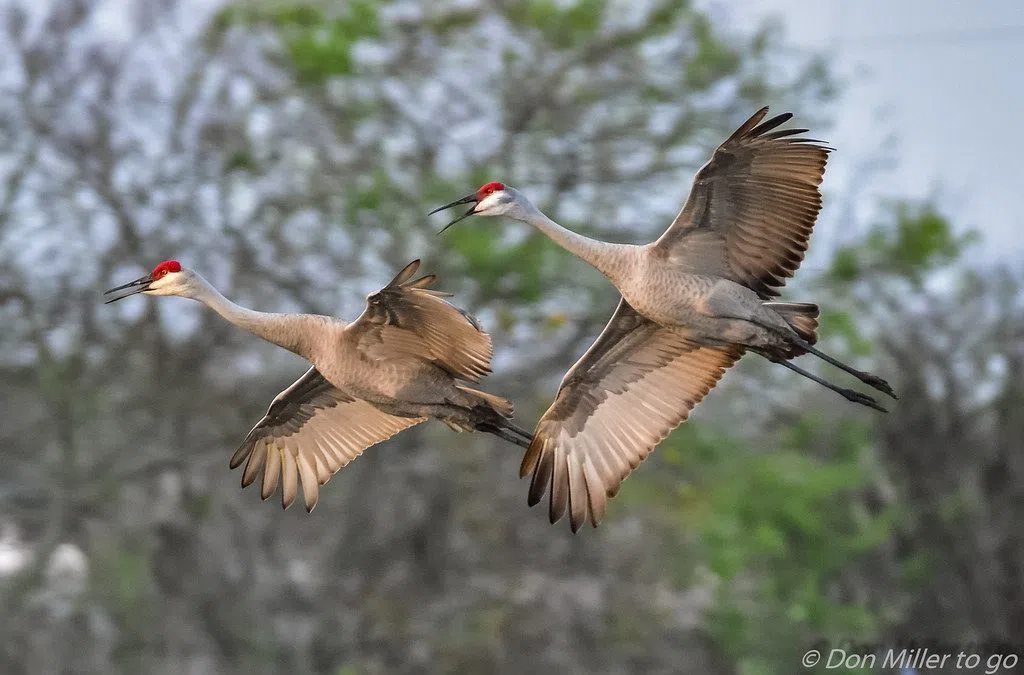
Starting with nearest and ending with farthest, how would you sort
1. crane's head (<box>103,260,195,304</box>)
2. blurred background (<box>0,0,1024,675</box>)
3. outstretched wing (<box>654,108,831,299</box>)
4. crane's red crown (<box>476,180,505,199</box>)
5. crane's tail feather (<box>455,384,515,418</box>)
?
1. outstretched wing (<box>654,108,831,299</box>)
2. crane's red crown (<box>476,180,505,199</box>)
3. crane's tail feather (<box>455,384,515,418</box>)
4. crane's head (<box>103,260,195,304</box>)
5. blurred background (<box>0,0,1024,675</box>)

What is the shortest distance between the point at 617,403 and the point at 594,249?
120 cm

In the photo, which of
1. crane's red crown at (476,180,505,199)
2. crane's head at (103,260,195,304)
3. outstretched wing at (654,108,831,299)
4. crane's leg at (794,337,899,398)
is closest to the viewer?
outstretched wing at (654,108,831,299)

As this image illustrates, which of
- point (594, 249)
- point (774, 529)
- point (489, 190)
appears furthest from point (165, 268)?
point (774, 529)

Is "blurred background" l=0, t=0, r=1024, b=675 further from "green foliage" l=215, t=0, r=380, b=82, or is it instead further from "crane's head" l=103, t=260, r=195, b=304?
"crane's head" l=103, t=260, r=195, b=304

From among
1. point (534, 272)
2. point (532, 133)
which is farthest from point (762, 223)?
point (532, 133)

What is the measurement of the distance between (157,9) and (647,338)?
11252 millimetres

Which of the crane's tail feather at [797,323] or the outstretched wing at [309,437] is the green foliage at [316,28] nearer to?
the outstretched wing at [309,437]

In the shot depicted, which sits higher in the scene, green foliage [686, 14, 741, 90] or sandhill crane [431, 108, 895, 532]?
green foliage [686, 14, 741, 90]

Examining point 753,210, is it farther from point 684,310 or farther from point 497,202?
point 497,202

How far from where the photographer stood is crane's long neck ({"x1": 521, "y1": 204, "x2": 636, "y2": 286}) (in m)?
7.19

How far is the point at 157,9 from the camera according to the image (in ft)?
58.1

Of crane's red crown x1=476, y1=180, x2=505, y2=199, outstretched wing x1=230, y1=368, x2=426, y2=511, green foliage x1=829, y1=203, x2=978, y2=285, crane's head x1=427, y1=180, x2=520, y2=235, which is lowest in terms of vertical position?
outstretched wing x1=230, y1=368, x2=426, y2=511

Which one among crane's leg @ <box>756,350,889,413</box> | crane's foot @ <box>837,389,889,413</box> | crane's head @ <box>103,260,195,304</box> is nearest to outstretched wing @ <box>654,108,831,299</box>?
crane's leg @ <box>756,350,889,413</box>

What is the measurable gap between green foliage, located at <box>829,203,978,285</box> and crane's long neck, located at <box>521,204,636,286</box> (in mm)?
11480
